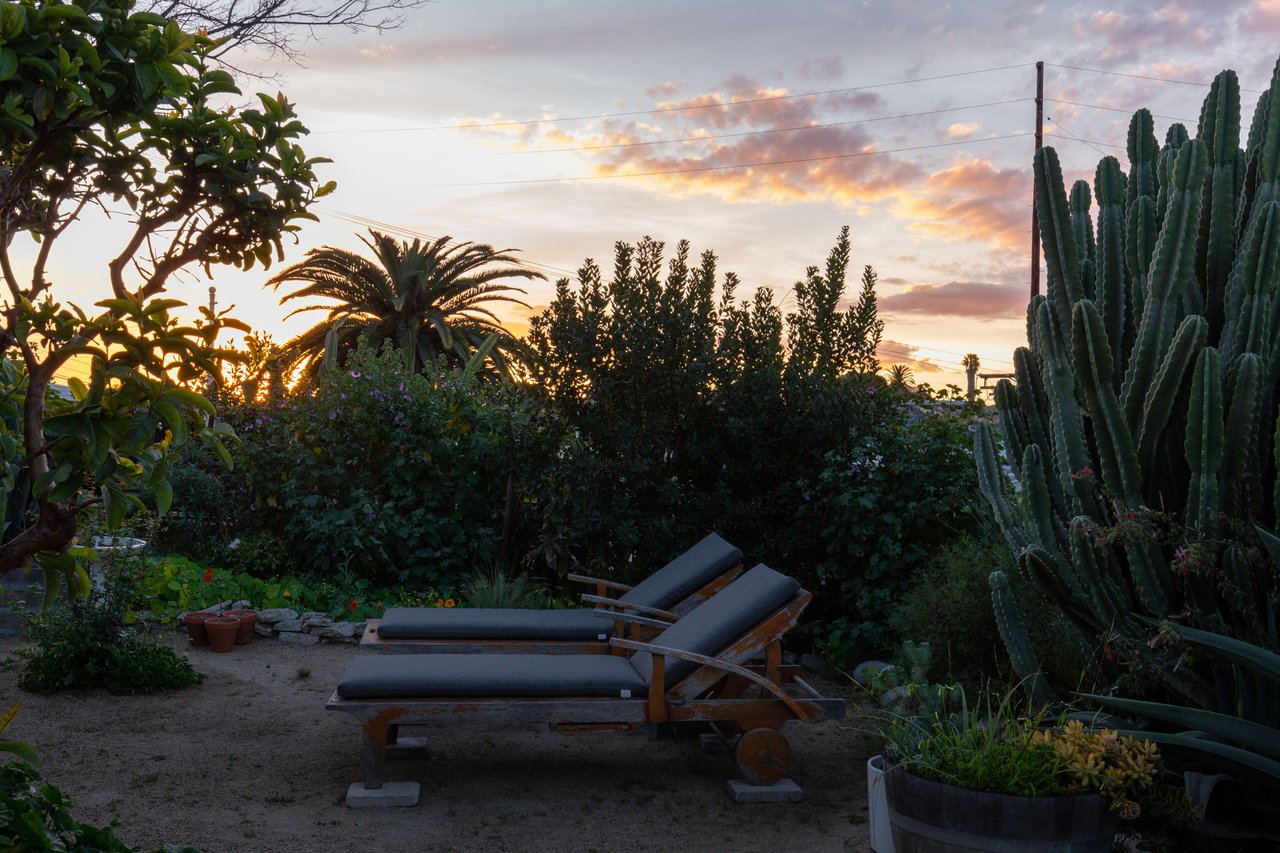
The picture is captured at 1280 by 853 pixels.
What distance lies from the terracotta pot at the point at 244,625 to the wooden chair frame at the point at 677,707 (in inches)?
141

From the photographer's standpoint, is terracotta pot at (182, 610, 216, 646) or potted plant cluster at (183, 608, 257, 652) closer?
potted plant cluster at (183, 608, 257, 652)

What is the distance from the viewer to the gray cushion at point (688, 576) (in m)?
6.36

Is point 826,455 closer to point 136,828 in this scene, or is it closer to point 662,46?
point 662,46

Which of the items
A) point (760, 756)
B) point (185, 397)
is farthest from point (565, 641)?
point (185, 397)

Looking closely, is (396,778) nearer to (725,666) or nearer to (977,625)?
(725,666)

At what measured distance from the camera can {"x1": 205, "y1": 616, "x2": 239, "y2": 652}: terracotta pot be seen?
7969 mm

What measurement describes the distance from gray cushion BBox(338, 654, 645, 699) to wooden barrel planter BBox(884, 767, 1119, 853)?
1.85 metres

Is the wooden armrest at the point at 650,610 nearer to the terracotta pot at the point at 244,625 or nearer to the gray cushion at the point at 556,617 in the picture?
the gray cushion at the point at 556,617

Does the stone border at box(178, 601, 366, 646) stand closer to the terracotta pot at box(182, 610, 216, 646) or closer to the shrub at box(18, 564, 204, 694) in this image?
the terracotta pot at box(182, 610, 216, 646)

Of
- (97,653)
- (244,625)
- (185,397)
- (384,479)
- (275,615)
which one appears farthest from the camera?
(384,479)

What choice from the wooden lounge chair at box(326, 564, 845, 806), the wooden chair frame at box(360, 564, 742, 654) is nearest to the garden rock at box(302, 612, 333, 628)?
the wooden chair frame at box(360, 564, 742, 654)

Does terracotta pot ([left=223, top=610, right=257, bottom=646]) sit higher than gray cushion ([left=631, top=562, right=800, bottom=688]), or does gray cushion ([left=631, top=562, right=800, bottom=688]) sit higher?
gray cushion ([left=631, top=562, right=800, bottom=688])

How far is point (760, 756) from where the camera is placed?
5.15m

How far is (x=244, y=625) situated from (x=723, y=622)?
4695 mm
